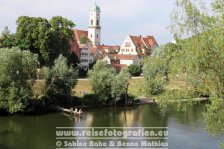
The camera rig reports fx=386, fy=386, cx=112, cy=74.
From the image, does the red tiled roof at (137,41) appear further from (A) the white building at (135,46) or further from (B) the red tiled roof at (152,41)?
(B) the red tiled roof at (152,41)

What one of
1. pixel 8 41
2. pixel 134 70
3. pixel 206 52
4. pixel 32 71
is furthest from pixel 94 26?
pixel 206 52

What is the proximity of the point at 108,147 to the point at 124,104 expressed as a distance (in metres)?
19.8

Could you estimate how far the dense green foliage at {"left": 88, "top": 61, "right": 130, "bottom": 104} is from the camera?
139 ft

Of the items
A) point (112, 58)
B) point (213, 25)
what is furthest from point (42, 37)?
point (213, 25)

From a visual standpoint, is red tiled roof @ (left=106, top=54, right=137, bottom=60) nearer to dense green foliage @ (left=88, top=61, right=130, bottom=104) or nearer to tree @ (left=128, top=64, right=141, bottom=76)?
tree @ (left=128, top=64, right=141, bottom=76)

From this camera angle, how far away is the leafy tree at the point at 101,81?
42.2 metres

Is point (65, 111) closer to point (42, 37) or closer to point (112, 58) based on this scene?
point (42, 37)

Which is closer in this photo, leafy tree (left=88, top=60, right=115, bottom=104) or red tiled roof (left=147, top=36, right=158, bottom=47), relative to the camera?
leafy tree (left=88, top=60, right=115, bottom=104)

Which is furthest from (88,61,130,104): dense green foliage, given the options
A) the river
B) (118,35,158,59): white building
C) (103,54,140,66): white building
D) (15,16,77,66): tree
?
(118,35,158,59): white building

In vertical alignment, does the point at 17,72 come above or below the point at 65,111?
above

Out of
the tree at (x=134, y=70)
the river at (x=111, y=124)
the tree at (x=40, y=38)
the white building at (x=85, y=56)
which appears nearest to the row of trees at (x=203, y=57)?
the river at (x=111, y=124)

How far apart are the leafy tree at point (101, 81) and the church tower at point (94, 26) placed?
50.8 meters

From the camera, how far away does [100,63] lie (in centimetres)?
4331

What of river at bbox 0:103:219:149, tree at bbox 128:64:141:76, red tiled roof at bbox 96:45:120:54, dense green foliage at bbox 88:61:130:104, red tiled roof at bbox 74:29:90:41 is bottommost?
river at bbox 0:103:219:149
